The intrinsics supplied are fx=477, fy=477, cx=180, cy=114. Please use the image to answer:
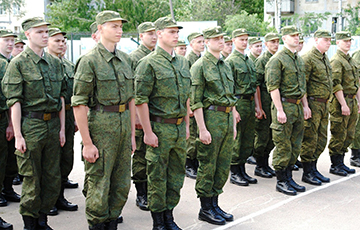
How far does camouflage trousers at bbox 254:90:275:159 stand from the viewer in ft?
25.6

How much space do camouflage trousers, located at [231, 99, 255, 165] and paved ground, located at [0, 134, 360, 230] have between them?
0.47 m

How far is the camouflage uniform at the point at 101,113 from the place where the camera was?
4.42 meters

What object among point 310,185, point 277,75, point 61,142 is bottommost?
point 310,185

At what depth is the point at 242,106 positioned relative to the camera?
7352mm

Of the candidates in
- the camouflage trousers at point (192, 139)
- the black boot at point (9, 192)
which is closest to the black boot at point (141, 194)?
the black boot at point (9, 192)

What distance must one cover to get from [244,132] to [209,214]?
7.21 feet

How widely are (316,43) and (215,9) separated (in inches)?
1114

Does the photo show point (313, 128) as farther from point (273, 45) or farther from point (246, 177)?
point (273, 45)

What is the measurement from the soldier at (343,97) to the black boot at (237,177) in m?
1.71

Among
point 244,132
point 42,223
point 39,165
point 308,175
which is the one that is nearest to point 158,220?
point 42,223

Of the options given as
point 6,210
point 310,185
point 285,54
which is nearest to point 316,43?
point 285,54

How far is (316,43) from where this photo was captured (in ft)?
24.1

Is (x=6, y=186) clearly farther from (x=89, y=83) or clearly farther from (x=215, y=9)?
(x=215, y=9)

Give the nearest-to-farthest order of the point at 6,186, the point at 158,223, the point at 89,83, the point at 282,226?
the point at 89,83 → the point at 158,223 → the point at 282,226 → the point at 6,186
